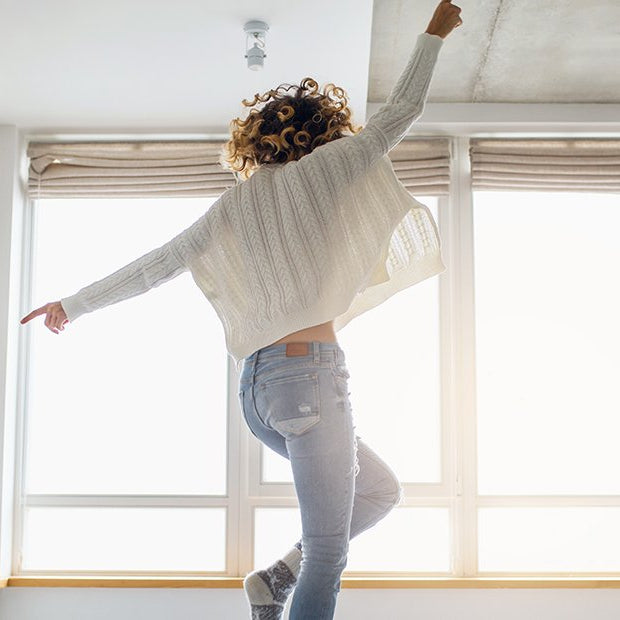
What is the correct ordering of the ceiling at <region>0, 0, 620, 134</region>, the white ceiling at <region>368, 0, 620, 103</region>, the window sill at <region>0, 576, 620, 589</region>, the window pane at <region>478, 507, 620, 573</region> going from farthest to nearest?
the window pane at <region>478, 507, 620, 573</region>
the window sill at <region>0, 576, 620, 589</region>
the white ceiling at <region>368, 0, 620, 103</region>
the ceiling at <region>0, 0, 620, 134</region>

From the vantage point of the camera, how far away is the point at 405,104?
1.66 metres

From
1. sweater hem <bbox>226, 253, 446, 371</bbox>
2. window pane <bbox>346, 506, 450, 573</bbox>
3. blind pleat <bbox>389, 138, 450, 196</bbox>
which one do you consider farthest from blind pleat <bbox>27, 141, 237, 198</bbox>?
sweater hem <bbox>226, 253, 446, 371</bbox>

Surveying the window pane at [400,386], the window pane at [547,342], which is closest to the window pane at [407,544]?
the window pane at [400,386]

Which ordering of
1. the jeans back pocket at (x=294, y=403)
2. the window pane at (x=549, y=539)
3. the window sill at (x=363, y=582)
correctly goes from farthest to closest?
the window pane at (x=549, y=539) → the window sill at (x=363, y=582) → the jeans back pocket at (x=294, y=403)

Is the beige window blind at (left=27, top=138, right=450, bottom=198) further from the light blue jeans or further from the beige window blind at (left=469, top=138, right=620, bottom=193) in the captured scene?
the light blue jeans

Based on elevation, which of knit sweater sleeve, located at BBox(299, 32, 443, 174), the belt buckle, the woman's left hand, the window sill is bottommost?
the window sill

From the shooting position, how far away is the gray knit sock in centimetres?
175

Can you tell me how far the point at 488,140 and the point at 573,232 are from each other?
54 centimetres

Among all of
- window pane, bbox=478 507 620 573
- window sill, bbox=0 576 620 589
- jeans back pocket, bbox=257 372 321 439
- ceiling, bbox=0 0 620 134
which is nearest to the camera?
jeans back pocket, bbox=257 372 321 439

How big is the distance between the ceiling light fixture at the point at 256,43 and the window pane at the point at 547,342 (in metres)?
1.39

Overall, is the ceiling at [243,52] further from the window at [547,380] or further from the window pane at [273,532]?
the window pane at [273,532]

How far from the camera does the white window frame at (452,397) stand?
139 inches

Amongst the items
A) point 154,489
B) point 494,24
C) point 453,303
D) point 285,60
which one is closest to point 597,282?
point 453,303

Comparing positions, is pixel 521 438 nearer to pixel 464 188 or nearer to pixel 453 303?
pixel 453 303
